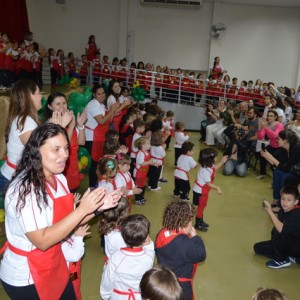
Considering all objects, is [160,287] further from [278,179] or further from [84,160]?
[278,179]

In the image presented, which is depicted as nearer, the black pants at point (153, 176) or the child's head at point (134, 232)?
the child's head at point (134, 232)

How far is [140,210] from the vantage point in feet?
A: 15.1

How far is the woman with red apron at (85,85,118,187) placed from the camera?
4.07m

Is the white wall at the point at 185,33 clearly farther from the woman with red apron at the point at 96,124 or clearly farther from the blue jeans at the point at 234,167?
the woman with red apron at the point at 96,124

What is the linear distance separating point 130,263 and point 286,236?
6.80 feet

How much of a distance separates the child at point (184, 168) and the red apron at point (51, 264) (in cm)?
315

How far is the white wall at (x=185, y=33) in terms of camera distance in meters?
12.0

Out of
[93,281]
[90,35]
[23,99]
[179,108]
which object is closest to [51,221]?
[23,99]

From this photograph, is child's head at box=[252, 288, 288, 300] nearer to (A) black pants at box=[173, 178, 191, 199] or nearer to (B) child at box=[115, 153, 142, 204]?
(B) child at box=[115, 153, 142, 204]

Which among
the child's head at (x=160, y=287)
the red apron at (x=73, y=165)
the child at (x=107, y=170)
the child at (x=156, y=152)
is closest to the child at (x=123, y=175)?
the child at (x=107, y=170)

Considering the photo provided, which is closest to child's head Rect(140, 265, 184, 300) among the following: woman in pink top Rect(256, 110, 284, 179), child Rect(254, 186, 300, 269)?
child Rect(254, 186, 300, 269)

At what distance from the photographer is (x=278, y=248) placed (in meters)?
3.54

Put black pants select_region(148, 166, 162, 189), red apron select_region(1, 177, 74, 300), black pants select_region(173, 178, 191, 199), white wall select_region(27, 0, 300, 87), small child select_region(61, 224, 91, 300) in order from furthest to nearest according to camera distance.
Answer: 1. white wall select_region(27, 0, 300, 87)
2. black pants select_region(148, 166, 162, 189)
3. black pants select_region(173, 178, 191, 199)
4. small child select_region(61, 224, 91, 300)
5. red apron select_region(1, 177, 74, 300)

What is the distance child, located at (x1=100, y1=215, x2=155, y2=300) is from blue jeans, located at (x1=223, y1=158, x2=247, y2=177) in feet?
14.9
